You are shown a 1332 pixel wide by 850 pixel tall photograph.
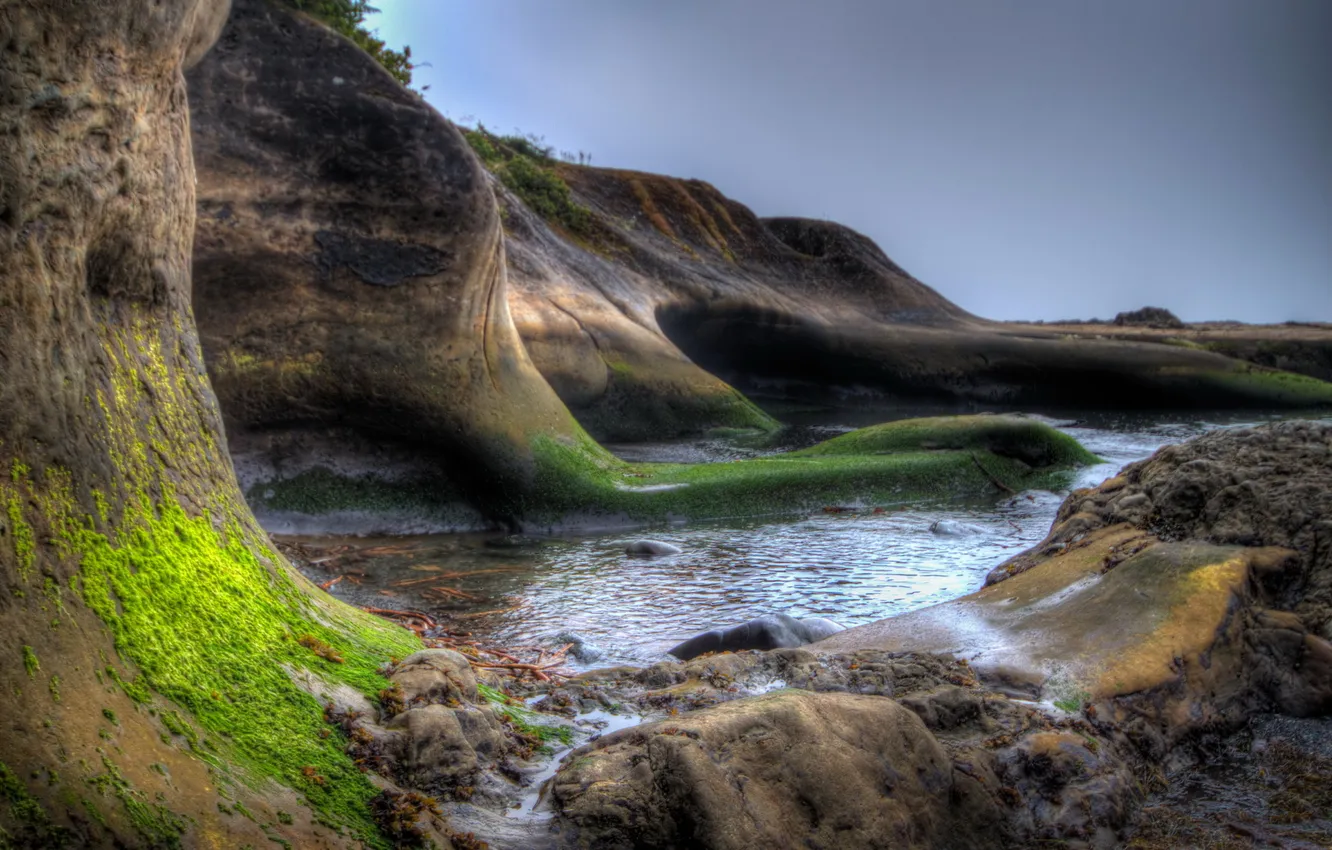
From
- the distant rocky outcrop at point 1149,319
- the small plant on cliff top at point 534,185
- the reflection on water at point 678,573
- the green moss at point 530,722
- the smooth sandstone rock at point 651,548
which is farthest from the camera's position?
the distant rocky outcrop at point 1149,319

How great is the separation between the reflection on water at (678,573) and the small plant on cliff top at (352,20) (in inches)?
161

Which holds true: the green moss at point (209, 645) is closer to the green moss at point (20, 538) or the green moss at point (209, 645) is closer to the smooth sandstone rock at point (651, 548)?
the green moss at point (20, 538)

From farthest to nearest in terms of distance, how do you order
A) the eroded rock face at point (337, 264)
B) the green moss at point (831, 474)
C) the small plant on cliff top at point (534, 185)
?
the small plant on cliff top at point (534, 185)
the green moss at point (831, 474)
the eroded rock face at point (337, 264)

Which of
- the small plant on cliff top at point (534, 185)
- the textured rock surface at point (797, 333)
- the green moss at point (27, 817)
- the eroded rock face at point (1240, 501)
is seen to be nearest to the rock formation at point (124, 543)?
the green moss at point (27, 817)

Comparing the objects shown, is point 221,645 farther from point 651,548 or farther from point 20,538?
point 651,548

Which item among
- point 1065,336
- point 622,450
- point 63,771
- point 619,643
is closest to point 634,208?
point 1065,336

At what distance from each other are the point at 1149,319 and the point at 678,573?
27.6 metres

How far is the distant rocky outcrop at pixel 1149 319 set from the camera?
29016 mm

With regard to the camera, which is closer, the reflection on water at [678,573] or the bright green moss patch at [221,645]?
the bright green moss patch at [221,645]

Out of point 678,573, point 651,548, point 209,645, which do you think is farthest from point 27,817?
point 651,548

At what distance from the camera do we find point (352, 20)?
884 cm

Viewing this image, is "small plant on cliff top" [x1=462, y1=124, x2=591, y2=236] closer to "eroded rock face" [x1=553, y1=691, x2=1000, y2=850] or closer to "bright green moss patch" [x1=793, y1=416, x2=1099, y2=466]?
"bright green moss patch" [x1=793, y1=416, x2=1099, y2=466]

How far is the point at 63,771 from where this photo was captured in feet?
6.04

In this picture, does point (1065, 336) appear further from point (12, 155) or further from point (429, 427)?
point (12, 155)
